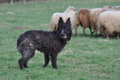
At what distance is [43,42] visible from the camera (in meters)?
8.38

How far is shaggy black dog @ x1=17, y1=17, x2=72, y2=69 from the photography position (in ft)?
26.7

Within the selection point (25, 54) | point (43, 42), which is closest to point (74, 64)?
point (43, 42)

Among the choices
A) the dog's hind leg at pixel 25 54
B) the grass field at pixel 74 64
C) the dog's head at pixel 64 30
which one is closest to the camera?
the grass field at pixel 74 64

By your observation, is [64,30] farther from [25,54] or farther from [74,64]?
[74,64]

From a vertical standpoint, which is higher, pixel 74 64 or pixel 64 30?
pixel 64 30

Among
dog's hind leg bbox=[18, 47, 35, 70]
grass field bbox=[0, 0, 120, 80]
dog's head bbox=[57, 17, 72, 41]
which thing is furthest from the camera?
dog's head bbox=[57, 17, 72, 41]

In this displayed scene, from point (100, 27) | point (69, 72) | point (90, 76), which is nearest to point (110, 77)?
point (90, 76)

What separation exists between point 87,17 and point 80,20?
52cm

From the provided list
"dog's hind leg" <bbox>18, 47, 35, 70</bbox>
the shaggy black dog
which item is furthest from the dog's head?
"dog's hind leg" <bbox>18, 47, 35, 70</bbox>

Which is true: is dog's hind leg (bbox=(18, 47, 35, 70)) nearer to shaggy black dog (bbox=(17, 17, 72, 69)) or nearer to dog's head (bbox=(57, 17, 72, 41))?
shaggy black dog (bbox=(17, 17, 72, 69))

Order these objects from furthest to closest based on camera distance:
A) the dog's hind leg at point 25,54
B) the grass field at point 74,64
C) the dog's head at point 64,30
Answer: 1. the dog's head at point 64,30
2. the dog's hind leg at point 25,54
3. the grass field at point 74,64

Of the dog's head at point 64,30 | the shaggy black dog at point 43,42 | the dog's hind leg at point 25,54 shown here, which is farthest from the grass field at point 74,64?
the dog's head at point 64,30

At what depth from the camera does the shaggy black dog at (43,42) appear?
8148 millimetres

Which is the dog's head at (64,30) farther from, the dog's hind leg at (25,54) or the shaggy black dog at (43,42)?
the dog's hind leg at (25,54)
